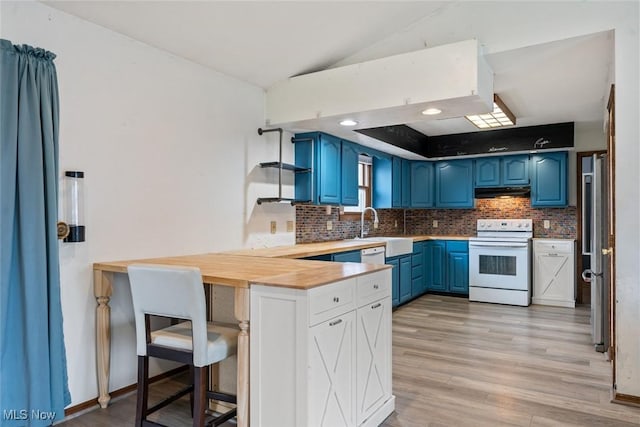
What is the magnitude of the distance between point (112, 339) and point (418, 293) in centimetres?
419

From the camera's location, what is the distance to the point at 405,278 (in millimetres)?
5453

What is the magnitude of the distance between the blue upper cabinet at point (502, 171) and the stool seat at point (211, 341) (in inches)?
198

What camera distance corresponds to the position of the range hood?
19.6 ft

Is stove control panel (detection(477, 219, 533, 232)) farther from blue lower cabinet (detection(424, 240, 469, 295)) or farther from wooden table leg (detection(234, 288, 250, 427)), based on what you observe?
wooden table leg (detection(234, 288, 250, 427))

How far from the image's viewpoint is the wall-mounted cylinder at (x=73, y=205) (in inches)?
97.5

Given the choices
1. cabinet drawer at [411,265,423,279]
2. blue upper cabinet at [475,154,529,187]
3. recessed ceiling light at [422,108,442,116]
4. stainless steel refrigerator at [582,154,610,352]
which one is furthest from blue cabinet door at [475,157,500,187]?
recessed ceiling light at [422,108,442,116]

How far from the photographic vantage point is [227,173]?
359 centimetres

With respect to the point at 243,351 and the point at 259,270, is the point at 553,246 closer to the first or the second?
the point at 259,270

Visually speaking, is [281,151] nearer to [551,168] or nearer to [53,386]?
[53,386]

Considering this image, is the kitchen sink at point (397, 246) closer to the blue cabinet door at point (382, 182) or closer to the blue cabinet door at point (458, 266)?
the blue cabinet door at point (382, 182)

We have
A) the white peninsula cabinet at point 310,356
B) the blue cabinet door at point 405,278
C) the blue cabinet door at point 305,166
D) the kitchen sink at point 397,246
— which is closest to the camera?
the white peninsula cabinet at point 310,356

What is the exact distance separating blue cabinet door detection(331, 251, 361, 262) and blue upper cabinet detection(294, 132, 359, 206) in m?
0.57

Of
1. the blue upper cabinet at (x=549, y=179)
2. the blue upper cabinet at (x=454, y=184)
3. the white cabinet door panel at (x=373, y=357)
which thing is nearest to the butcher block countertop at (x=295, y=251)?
the white cabinet door panel at (x=373, y=357)

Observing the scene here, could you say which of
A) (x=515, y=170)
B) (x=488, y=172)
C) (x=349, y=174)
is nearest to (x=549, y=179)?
(x=515, y=170)
